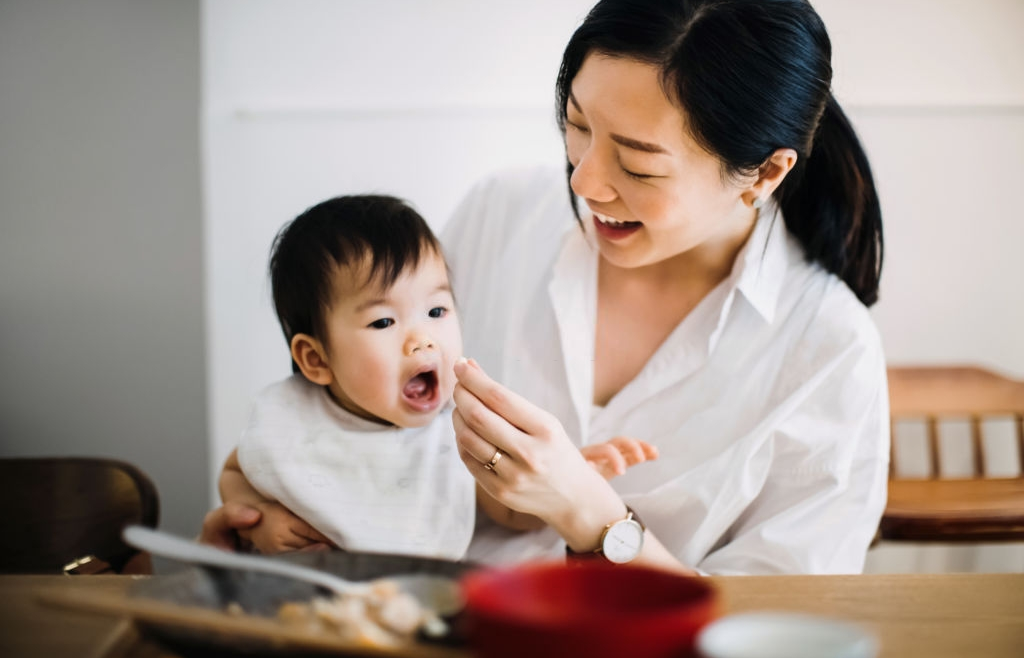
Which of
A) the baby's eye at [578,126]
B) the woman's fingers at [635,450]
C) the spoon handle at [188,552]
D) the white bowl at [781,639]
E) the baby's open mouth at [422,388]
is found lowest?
the woman's fingers at [635,450]

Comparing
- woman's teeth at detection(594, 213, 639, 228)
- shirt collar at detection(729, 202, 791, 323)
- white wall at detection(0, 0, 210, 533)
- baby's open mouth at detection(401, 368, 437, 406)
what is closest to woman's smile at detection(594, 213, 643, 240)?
woman's teeth at detection(594, 213, 639, 228)

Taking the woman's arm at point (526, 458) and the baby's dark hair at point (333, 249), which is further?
the baby's dark hair at point (333, 249)

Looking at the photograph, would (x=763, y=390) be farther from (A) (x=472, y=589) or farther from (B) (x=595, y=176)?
(A) (x=472, y=589)

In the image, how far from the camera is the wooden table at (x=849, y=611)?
78cm

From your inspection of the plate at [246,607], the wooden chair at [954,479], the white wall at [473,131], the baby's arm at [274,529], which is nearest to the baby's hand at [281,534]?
the baby's arm at [274,529]

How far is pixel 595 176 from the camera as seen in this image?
122cm

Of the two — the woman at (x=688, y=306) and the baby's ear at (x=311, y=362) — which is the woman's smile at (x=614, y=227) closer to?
the woman at (x=688, y=306)

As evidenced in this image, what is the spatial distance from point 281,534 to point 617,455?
47 centimetres

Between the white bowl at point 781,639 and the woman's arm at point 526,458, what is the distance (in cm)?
47

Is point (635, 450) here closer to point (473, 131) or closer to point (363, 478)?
point (363, 478)

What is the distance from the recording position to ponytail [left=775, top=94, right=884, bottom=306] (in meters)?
1.40

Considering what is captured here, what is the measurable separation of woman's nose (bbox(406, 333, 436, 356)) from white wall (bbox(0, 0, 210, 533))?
1289 millimetres

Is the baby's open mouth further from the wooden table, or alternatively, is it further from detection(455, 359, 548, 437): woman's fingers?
the wooden table

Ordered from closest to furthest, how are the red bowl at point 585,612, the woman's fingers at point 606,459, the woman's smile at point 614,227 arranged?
1. the red bowl at point 585,612
2. the woman's fingers at point 606,459
3. the woman's smile at point 614,227
